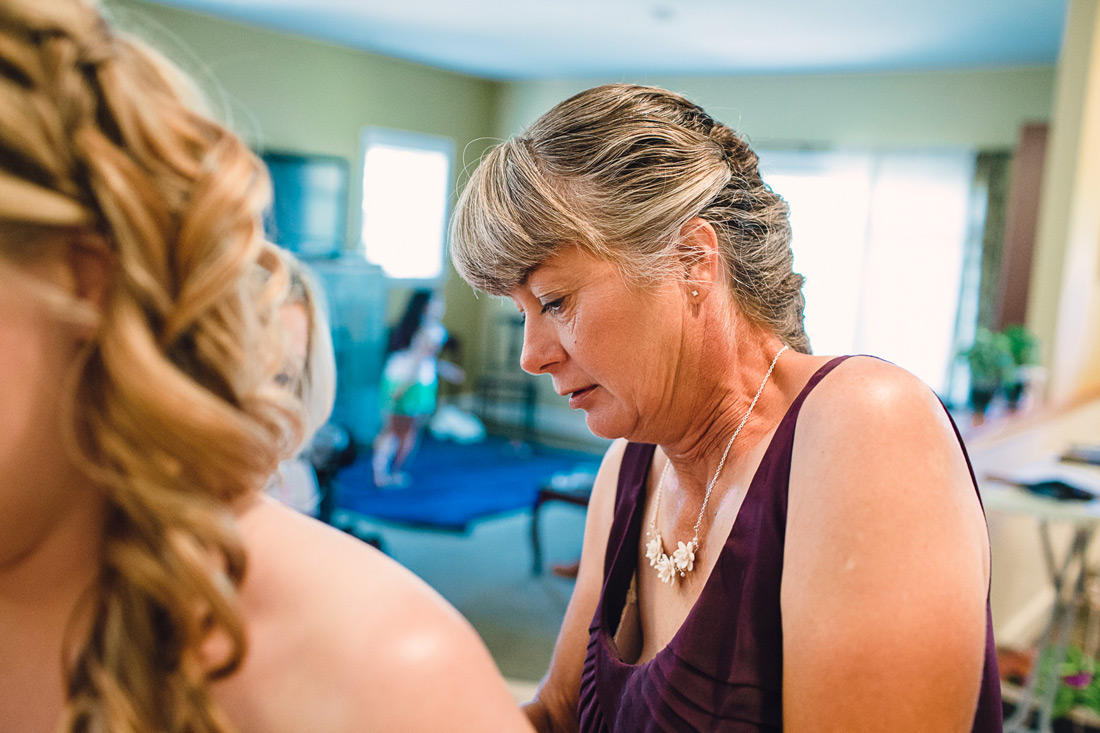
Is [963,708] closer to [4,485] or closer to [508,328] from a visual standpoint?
[4,485]

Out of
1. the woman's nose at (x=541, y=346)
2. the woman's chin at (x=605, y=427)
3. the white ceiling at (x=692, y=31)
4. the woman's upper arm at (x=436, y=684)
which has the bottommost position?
the woman's upper arm at (x=436, y=684)

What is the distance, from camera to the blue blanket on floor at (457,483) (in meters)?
6.06

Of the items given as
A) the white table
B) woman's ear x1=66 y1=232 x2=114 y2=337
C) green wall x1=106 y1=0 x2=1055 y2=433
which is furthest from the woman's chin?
green wall x1=106 y1=0 x2=1055 y2=433

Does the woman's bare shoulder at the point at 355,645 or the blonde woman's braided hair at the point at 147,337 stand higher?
the blonde woman's braided hair at the point at 147,337

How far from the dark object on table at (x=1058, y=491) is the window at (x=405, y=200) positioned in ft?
21.1

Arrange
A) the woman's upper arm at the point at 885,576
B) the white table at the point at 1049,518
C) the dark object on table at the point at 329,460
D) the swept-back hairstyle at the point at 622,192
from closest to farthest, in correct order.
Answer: the woman's upper arm at the point at 885,576 → the swept-back hairstyle at the point at 622,192 → the white table at the point at 1049,518 → the dark object on table at the point at 329,460

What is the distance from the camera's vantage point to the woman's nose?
3.64 feet

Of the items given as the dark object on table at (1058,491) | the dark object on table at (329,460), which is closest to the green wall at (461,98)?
the dark object on table at (329,460)

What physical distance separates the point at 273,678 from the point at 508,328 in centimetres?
908

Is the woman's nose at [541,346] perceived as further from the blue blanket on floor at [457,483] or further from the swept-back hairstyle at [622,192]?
the blue blanket on floor at [457,483]

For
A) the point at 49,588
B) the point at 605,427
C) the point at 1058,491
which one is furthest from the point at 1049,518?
the point at 49,588

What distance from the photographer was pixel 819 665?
0.82 m

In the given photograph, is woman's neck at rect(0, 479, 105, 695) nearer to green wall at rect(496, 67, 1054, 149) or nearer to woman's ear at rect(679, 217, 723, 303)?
woman's ear at rect(679, 217, 723, 303)

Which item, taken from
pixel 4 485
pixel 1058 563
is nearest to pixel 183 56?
pixel 4 485
